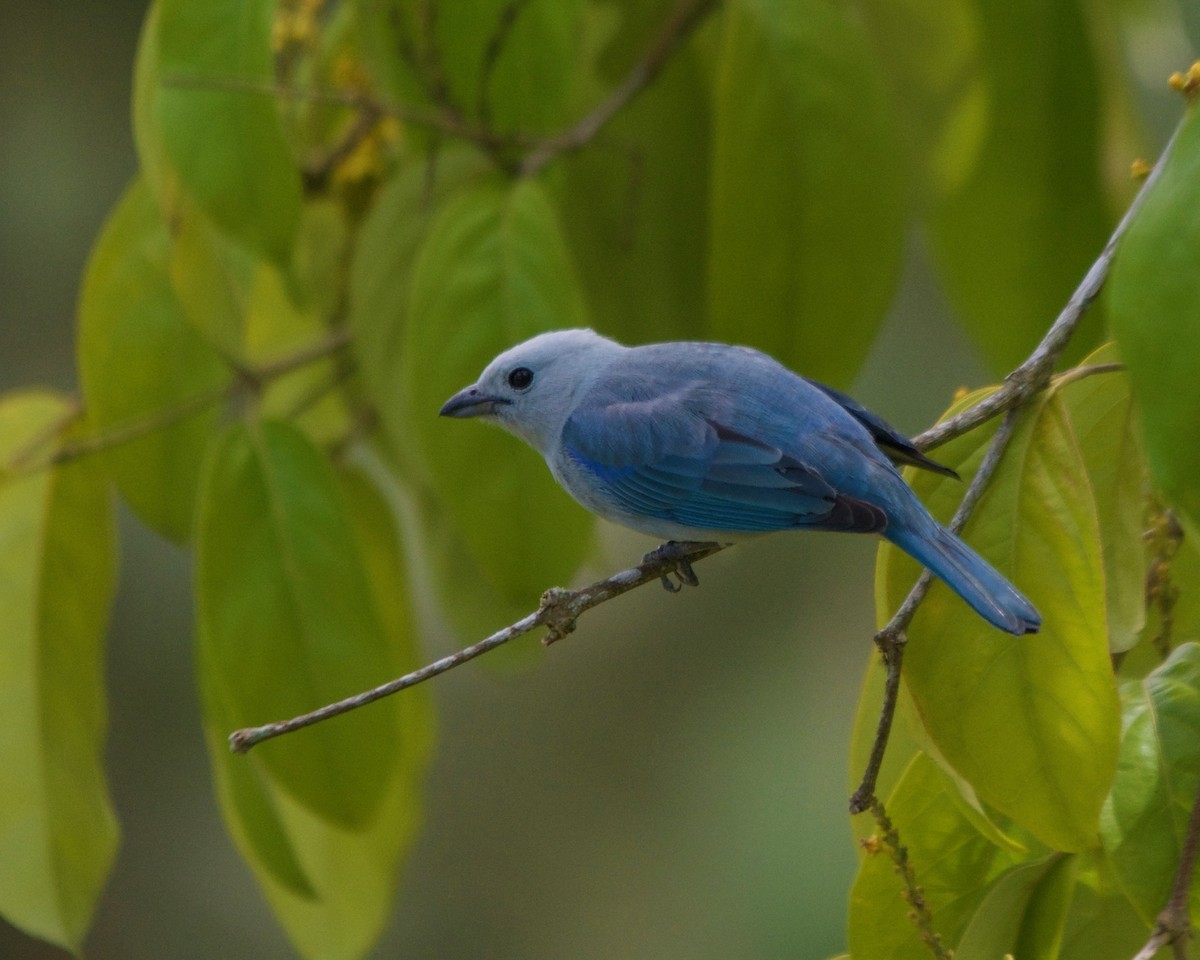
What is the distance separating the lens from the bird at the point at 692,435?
1.75 meters

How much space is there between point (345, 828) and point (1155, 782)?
100cm

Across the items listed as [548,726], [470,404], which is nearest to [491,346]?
[470,404]

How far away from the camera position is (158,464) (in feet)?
6.94

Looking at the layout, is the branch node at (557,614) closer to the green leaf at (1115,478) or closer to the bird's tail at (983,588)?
the bird's tail at (983,588)

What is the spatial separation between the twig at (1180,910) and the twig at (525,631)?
0.63m

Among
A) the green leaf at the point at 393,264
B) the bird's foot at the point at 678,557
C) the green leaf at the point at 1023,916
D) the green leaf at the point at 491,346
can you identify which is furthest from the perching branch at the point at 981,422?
the green leaf at the point at 393,264

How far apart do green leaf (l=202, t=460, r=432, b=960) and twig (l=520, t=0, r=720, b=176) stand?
60 cm

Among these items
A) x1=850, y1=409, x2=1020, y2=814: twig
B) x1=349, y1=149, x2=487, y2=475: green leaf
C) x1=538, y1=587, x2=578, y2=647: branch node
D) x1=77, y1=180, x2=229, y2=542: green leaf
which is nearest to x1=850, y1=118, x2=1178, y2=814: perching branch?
x1=850, y1=409, x2=1020, y2=814: twig

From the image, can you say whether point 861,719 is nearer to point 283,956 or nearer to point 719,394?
point 719,394

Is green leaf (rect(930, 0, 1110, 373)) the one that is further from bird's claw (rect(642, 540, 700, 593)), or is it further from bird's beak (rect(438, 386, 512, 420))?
bird's beak (rect(438, 386, 512, 420))

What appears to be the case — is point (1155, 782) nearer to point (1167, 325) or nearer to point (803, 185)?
point (1167, 325)

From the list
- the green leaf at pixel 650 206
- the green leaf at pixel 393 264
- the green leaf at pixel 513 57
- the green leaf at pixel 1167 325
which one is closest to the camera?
the green leaf at pixel 1167 325

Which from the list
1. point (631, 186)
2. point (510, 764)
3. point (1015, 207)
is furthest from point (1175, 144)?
point (510, 764)

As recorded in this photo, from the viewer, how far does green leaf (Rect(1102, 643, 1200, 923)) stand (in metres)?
1.20
